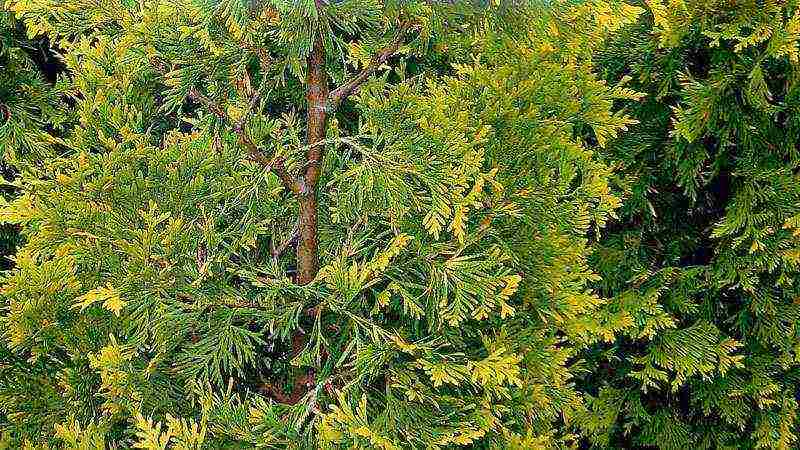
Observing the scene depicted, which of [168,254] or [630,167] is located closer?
[168,254]

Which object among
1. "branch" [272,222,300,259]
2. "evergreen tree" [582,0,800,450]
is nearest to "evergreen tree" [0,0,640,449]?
"branch" [272,222,300,259]

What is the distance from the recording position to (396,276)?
99.6 inches

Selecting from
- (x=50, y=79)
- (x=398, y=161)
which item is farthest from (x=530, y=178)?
(x=50, y=79)

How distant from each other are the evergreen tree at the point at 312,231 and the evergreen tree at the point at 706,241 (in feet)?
4.08

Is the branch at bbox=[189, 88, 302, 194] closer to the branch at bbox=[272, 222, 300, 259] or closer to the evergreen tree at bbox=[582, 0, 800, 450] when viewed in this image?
the branch at bbox=[272, 222, 300, 259]

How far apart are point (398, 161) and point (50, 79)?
2982mm

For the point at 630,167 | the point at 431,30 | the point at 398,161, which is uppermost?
the point at 431,30

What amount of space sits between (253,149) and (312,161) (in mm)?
209

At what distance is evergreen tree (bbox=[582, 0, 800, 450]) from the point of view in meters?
3.84

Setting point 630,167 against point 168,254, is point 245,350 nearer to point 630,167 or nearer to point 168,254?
point 168,254

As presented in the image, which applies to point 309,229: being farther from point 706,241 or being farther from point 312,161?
point 706,241

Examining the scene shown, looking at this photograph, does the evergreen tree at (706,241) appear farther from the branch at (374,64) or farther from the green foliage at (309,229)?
the branch at (374,64)

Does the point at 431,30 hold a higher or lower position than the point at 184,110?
higher

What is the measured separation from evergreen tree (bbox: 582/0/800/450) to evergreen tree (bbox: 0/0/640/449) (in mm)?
1245
